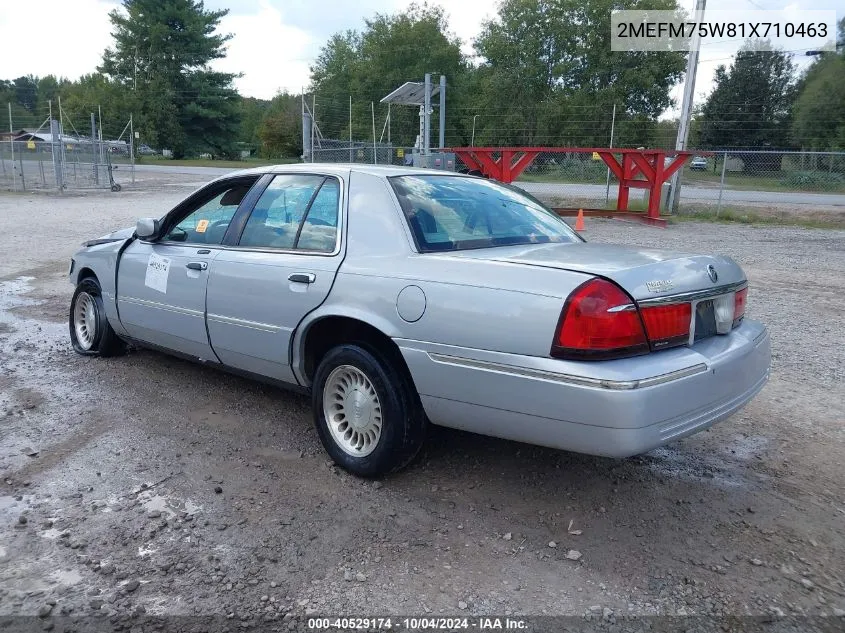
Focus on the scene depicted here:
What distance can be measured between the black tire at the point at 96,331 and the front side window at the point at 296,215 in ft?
6.11

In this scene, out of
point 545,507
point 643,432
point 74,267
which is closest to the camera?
point 643,432

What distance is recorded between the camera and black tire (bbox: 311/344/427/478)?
3.40 m

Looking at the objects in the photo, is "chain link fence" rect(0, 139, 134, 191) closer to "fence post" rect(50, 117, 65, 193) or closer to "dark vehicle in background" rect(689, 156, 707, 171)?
"fence post" rect(50, 117, 65, 193)

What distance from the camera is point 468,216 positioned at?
12.6 ft

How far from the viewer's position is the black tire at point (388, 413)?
3.40m

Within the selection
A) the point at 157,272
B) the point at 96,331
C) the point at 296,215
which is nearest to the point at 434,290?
the point at 296,215

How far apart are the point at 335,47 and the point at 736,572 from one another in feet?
249

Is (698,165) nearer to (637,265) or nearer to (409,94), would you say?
(409,94)

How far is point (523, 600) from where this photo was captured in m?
2.70

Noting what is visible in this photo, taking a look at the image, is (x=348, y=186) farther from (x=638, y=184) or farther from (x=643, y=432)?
(x=638, y=184)

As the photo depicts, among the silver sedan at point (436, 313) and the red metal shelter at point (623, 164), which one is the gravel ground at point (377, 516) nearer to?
the silver sedan at point (436, 313)

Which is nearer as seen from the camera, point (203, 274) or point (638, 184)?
point (203, 274)

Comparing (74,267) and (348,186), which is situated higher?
(348,186)

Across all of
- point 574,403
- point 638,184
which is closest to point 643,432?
point 574,403
